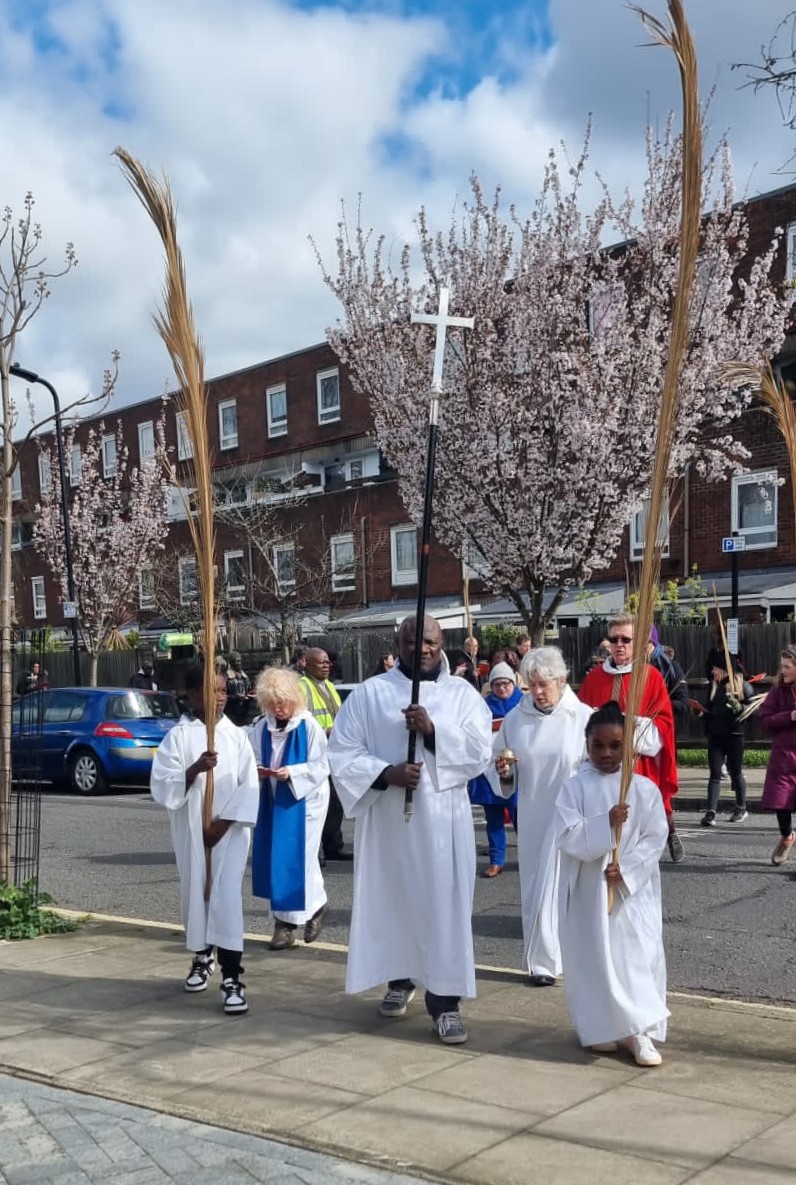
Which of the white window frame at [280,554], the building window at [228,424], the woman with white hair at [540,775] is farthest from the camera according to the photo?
the building window at [228,424]

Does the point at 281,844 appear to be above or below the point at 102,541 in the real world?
below

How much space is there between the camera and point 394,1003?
19.5 ft

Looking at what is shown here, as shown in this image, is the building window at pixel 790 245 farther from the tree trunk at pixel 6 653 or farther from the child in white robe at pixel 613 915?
the child in white robe at pixel 613 915

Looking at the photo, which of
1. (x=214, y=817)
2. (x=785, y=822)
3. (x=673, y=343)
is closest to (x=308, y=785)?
(x=214, y=817)

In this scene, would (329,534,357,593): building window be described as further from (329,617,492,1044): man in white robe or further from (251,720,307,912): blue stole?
(329,617,492,1044): man in white robe

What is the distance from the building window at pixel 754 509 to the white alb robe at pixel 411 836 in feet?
68.2

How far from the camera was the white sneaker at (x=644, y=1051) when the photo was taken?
504cm

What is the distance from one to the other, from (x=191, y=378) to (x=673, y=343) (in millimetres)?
2453

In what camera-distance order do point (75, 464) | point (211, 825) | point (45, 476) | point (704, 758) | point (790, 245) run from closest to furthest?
point (211, 825) → point (704, 758) → point (790, 245) → point (45, 476) → point (75, 464)

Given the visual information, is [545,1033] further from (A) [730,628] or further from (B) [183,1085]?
(A) [730,628]

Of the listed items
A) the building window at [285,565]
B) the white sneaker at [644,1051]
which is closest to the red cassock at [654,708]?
the white sneaker at [644,1051]

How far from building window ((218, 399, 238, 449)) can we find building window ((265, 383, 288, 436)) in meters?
1.73

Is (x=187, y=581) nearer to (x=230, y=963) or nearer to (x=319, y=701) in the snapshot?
(x=319, y=701)

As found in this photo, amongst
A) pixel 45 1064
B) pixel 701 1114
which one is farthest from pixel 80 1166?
pixel 701 1114
